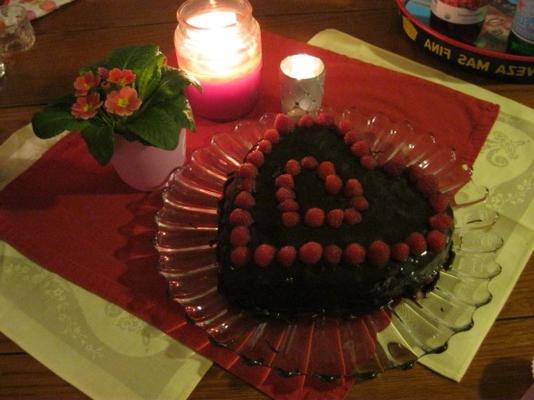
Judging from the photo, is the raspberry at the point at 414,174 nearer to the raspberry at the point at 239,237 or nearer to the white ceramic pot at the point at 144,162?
the raspberry at the point at 239,237

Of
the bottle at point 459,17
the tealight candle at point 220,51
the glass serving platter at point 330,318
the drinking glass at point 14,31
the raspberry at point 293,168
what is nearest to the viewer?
the glass serving platter at point 330,318

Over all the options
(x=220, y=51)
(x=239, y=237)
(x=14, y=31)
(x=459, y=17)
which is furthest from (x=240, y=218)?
(x=14, y=31)

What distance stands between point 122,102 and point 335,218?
1.11 feet

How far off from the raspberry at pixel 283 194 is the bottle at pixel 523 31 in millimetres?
610

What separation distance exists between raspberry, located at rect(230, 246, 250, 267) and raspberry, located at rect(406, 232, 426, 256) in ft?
0.70

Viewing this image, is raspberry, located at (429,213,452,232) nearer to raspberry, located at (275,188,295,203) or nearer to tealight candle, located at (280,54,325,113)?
raspberry, located at (275,188,295,203)

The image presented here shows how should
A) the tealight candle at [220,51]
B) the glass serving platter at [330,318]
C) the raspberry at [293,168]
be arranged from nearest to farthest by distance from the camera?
the glass serving platter at [330,318] < the raspberry at [293,168] < the tealight candle at [220,51]

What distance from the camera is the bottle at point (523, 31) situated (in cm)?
97

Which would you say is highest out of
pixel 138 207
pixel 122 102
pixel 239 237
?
pixel 122 102

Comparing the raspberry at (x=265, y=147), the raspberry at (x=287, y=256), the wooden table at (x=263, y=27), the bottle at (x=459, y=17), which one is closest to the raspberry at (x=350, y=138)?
the raspberry at (x=265, y=147)

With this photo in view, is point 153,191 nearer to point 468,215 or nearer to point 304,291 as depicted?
point 304,291

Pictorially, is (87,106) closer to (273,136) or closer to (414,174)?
(273,136)

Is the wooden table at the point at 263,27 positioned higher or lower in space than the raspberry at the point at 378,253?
lower

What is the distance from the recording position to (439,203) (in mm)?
726
